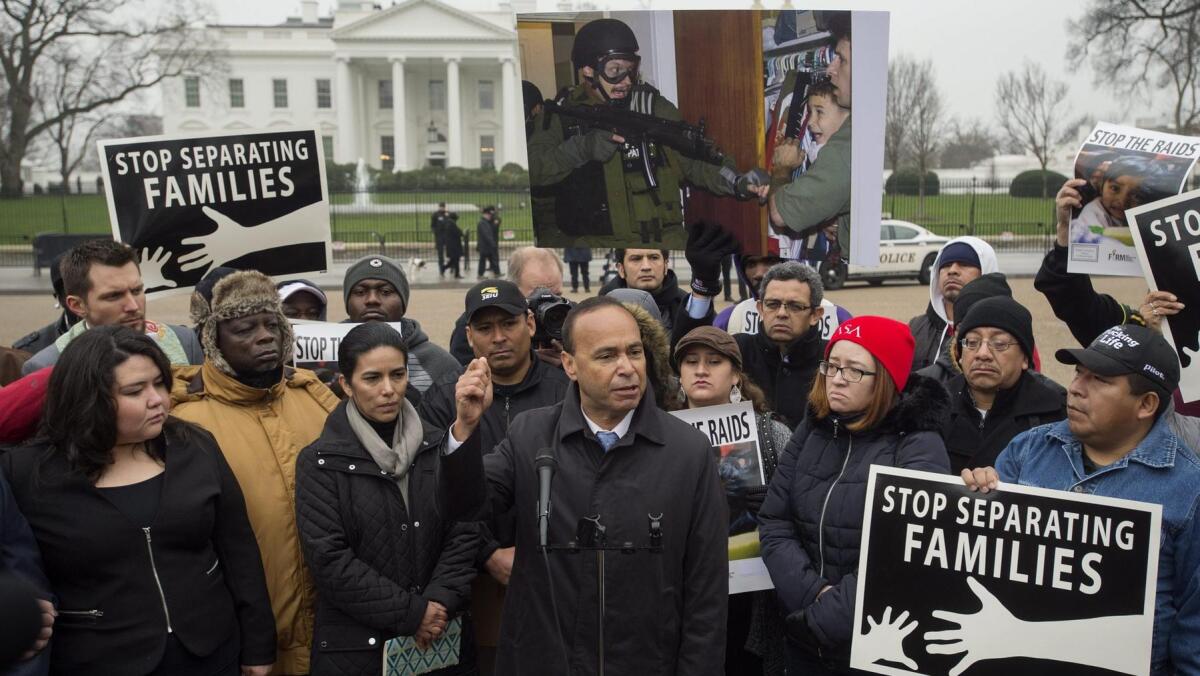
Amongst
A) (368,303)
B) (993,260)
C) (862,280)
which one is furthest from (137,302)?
(862,280)

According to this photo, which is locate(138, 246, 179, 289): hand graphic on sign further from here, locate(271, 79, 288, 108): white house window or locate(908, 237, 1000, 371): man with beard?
locate(271, 79, 288, 108): white house window

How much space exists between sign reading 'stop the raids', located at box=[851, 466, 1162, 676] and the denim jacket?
0.12m

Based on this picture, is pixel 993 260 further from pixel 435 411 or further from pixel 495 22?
pixel 495 22

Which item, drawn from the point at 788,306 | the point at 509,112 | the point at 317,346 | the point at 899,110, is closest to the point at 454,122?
the point at 509,112

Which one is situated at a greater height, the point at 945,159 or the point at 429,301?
the point at 945,159

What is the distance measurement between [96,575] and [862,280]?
2407cm

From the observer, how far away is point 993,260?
5914 mm

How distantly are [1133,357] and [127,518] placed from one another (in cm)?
334

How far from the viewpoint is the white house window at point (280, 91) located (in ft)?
295

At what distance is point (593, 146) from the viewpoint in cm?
444

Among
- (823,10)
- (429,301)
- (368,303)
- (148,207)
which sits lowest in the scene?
(429,301)

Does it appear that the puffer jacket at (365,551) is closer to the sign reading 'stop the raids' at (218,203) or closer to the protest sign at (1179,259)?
the sign reading 'stop the raids' at (218,203)

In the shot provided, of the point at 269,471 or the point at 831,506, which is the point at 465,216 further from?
the point at 831,506

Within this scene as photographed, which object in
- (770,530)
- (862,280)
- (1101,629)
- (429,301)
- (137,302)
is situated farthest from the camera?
(862,280)
